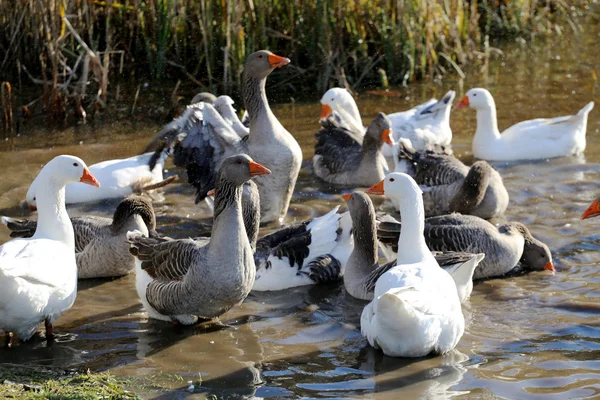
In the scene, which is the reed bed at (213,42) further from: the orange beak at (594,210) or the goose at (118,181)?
the orange beak at (594,210)

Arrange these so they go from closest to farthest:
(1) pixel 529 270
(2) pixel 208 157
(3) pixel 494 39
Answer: (1) pixel 529 270 < (2) pixel 208 157 < (3) pixel 494 39

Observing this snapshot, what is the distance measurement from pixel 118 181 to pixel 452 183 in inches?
139

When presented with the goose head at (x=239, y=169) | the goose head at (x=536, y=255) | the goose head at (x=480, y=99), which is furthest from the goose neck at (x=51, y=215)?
the goose head at (x=480, y=99)

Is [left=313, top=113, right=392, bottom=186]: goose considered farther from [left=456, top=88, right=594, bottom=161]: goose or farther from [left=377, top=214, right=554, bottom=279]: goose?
[left=377, top=214, right=554, bottom=279]: goose

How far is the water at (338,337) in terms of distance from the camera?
5637mm

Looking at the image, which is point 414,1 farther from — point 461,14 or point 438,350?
point 438,350

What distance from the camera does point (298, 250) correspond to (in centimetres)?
759

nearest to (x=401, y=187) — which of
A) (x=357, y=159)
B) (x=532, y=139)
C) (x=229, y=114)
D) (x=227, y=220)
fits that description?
(x=227, y=220)

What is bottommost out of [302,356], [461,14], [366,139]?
[302,356]

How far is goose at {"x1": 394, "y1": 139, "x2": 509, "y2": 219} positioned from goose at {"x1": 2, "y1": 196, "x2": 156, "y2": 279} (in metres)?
3.06

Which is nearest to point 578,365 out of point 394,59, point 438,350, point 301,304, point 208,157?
point 438,350

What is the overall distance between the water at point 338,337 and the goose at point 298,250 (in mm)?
128

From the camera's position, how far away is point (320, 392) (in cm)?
552

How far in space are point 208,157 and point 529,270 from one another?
3391mm
